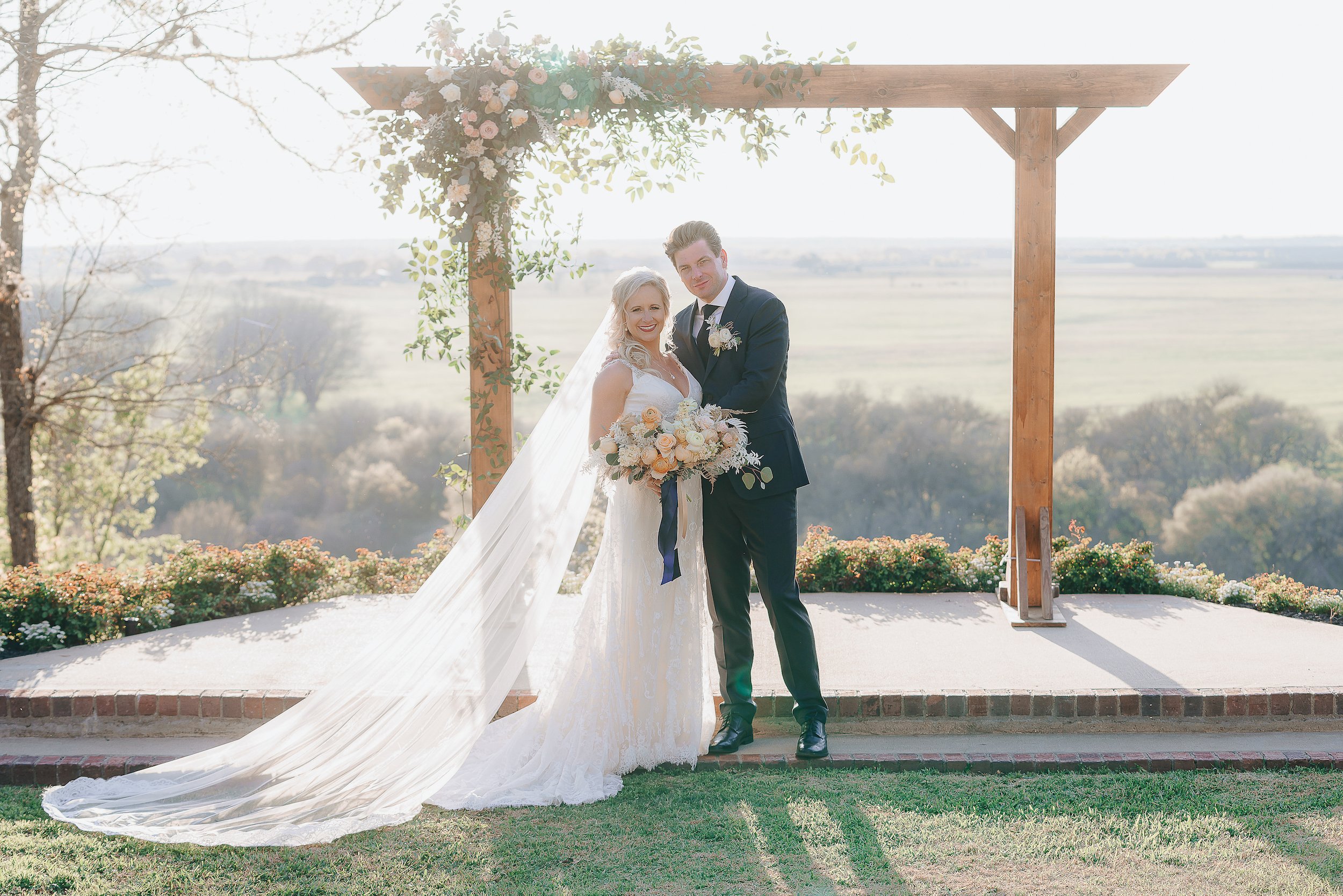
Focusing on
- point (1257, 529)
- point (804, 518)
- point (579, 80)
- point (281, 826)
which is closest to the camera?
point (281, 826)

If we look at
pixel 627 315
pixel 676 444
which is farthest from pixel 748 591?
pixel 627 315

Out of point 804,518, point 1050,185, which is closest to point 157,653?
point 1050,185

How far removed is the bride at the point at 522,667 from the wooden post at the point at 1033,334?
234cm

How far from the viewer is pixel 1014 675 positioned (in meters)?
4.62

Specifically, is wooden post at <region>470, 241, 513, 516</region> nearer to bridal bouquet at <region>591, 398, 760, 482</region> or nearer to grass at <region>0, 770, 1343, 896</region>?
bridal bouquet at <region>591, 398, 760, 482</region>

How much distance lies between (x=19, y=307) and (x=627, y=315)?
22.9 feet

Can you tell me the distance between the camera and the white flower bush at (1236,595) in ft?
20.1

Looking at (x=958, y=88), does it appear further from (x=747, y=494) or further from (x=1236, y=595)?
(x=1236, y=595)

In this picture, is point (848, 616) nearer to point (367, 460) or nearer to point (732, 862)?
point (732, 862)

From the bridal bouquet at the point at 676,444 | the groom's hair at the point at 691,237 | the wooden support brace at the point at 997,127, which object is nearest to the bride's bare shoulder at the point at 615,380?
the bridal bouquet at the point at 676,444

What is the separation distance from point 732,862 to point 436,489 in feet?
44.1

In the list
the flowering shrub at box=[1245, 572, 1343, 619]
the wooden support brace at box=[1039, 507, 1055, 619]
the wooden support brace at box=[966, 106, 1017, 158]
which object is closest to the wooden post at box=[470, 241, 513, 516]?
the wooden support brace at box=[966, 106, 1017, 158]

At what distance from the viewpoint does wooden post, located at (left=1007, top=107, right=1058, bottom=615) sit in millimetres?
5398

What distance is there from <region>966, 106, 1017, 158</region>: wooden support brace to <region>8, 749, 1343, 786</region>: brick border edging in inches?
125
